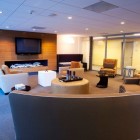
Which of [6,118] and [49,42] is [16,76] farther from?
[49,42]

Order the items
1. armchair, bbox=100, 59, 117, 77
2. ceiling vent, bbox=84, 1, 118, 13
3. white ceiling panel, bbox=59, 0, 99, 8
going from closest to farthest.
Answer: white ceiling panel, bbox=59, 0, 99, 8
ceiling vent, bbox=84, 1, 118, 13
armchair, bbox=100, 59, 117, 77

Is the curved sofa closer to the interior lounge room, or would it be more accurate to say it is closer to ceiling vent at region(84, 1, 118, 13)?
the interior lounge room

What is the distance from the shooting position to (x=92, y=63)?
10328 millimetres

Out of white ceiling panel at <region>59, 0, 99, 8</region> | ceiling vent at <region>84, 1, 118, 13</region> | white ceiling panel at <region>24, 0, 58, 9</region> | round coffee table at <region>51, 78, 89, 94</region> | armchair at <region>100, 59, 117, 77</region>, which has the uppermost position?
ceiling vent at <region>84, 1, 118, 13</region>

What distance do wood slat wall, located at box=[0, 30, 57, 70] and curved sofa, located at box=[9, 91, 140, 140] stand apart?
6.83 meters

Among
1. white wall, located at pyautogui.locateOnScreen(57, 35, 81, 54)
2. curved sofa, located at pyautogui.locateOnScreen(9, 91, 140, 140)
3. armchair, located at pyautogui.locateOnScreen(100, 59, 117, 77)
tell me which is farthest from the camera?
white wall, located at pyautogui.locateOnScreen(57, 35, 81, 54)

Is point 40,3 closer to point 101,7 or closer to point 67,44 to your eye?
point 101,7

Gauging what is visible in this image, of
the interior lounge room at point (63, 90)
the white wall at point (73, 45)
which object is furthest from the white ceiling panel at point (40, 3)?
the white wall at point (73, 45)

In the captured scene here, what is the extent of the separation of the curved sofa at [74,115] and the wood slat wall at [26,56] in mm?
6825

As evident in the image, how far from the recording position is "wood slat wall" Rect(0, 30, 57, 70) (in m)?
7.28

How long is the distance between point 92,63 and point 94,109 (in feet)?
30.6

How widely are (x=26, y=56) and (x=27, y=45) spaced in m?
0.62

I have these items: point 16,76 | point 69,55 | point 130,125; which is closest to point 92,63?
point 69,55

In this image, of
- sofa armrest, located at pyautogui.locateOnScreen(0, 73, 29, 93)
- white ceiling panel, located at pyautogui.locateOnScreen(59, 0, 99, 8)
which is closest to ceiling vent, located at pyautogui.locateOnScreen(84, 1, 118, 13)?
white ceiling panel, located at pyautogui.locateOnScreen(59, 0, 99, 8)
